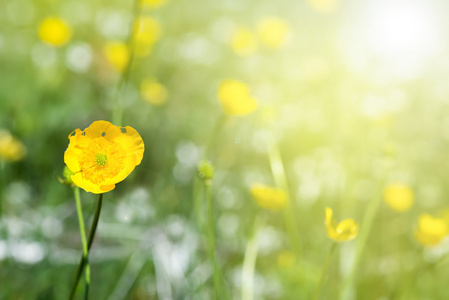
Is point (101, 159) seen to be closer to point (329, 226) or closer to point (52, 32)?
point (329, 226)

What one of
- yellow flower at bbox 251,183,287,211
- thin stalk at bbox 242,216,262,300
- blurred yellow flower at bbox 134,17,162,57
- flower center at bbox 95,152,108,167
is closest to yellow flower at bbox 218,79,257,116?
yellow flower at bbox 251,183,287,211

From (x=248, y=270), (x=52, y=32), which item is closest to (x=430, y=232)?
(x=248, y=270)

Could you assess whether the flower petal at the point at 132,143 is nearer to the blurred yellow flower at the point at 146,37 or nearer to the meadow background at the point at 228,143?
the meadow background at the point at 228,143

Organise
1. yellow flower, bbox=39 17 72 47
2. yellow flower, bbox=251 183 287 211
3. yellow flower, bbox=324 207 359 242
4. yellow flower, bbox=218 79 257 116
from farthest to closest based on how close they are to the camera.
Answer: yellow flower, bbox=39 17 72 47 < yellow flower, bbox=218 79 257 116 < yellow flower, bbox=251 183 287 211 < yellow flower, bbox=324 207 359 242

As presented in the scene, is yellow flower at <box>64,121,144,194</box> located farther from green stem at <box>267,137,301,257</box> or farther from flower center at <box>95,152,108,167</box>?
green stem at <box>267,137,301,257</box>

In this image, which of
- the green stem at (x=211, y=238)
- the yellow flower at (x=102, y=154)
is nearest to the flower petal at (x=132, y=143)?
the yellow flower at (x=102, y=154)

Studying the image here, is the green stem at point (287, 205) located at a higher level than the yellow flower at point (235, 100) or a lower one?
lower

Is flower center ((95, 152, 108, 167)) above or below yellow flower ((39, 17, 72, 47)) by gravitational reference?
above
